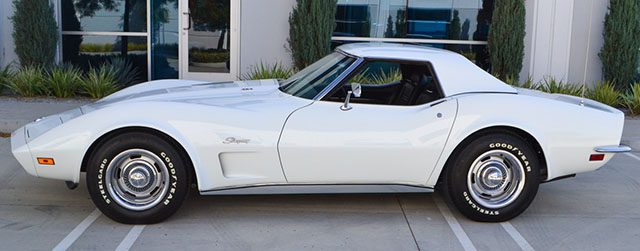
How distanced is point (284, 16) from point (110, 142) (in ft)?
25.4

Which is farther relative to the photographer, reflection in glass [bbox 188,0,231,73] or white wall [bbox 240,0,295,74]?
reflection in glass [bbox 188,0,231,73]

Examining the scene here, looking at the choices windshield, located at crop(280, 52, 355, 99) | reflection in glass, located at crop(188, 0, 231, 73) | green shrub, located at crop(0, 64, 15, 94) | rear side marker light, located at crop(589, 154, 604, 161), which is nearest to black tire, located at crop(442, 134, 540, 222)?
rear side marker light, located at crop(589, 154, 604, 161)

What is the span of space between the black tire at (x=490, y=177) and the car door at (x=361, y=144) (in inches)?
8.6

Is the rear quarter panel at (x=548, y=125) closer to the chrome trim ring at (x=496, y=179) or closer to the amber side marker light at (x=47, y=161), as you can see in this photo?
the chrome trim ring at (x=496, y=179)

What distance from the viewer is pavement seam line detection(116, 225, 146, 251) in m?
4.85

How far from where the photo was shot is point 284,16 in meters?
12.6

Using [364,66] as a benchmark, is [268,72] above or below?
below

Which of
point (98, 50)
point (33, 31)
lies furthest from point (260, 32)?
point (33, 31)

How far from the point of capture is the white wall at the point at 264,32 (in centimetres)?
1248

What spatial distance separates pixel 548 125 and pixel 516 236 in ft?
2.87

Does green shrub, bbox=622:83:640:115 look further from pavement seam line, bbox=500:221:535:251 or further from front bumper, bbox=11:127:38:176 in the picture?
front bumper, bbox=11:127:38:176

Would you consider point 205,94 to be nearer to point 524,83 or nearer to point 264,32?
point 264,32

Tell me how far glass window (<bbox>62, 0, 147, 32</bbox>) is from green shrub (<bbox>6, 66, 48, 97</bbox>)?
1882 mm

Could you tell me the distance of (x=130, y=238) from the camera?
198 inches
